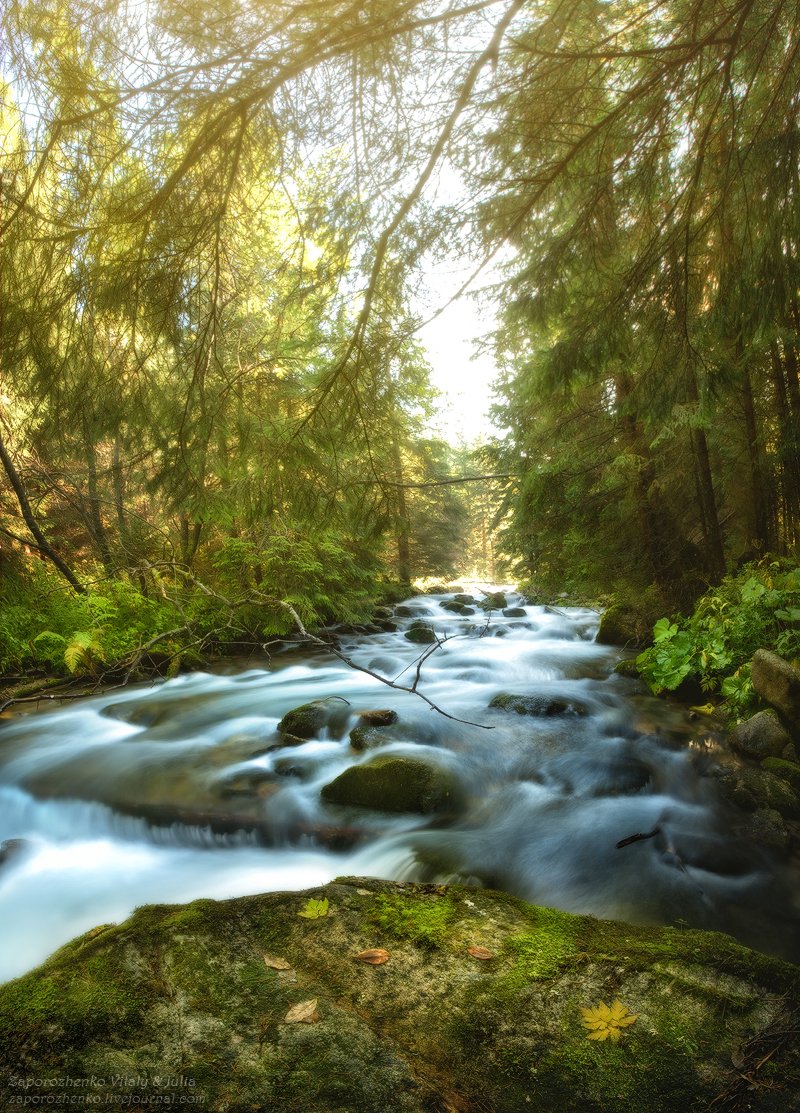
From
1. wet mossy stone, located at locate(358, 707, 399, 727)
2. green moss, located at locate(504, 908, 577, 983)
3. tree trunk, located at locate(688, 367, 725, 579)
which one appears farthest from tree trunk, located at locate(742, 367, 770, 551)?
green moss, located at locate(504, 908, 577, 983)

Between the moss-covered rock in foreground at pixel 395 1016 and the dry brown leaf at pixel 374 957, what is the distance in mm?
24

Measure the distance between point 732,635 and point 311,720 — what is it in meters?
4.85

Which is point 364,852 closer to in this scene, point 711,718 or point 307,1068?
point 307,1068

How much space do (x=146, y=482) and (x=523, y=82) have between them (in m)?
3.62

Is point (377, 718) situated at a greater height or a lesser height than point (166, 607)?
lesser

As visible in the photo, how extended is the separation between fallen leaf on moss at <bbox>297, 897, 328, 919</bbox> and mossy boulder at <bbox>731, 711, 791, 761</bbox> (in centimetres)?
434

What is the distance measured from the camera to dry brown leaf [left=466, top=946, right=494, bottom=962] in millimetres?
2236

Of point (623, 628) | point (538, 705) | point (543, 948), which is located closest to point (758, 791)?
point (538, 705)

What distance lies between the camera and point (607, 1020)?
6.28 ft

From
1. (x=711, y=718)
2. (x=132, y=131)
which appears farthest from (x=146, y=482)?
(x=711, y=718)

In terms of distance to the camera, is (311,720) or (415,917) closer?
(415,917)

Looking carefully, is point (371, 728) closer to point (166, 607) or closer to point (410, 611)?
point (166, 607)

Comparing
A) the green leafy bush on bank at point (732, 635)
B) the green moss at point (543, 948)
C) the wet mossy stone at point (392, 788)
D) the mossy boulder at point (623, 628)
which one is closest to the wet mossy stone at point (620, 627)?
the mossy boulder at point (623, 628)

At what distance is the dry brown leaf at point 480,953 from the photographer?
224 centimetres
